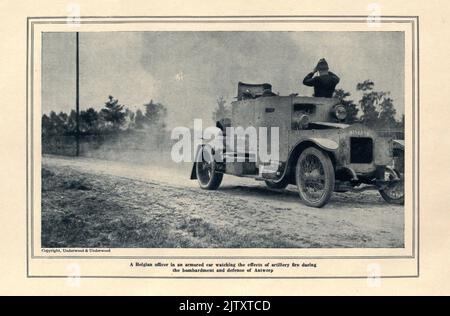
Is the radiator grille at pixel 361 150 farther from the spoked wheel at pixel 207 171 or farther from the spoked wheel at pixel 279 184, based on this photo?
the spoked wheel at pixel 207 171

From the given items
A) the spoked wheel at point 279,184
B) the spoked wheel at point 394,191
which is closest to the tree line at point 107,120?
the spoked wheel at point 279,184

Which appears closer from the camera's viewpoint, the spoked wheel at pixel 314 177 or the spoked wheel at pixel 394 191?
the spoked wheel at pixel 394 191

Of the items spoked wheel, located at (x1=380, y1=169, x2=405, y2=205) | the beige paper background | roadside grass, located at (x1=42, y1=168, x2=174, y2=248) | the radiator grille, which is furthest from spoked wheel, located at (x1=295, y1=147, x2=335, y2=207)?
roadside grass, located at (x1=42, y1=168, x2=174, y2=248)

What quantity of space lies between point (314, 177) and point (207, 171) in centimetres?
189

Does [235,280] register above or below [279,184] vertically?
below

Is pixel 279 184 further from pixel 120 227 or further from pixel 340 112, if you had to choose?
pixel 120 227

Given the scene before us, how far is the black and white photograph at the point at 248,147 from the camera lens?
5578 millimetres

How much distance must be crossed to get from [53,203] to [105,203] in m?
0.57

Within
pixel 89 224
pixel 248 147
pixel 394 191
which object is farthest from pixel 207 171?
pixel 394 191

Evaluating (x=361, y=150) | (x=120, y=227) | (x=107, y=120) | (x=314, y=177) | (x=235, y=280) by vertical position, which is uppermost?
(x=107, y=120)

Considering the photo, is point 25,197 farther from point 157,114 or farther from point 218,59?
point 218,59

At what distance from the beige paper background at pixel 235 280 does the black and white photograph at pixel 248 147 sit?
0.24 m

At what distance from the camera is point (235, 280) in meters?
5.47

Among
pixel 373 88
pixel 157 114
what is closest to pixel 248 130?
pixel 157 114
